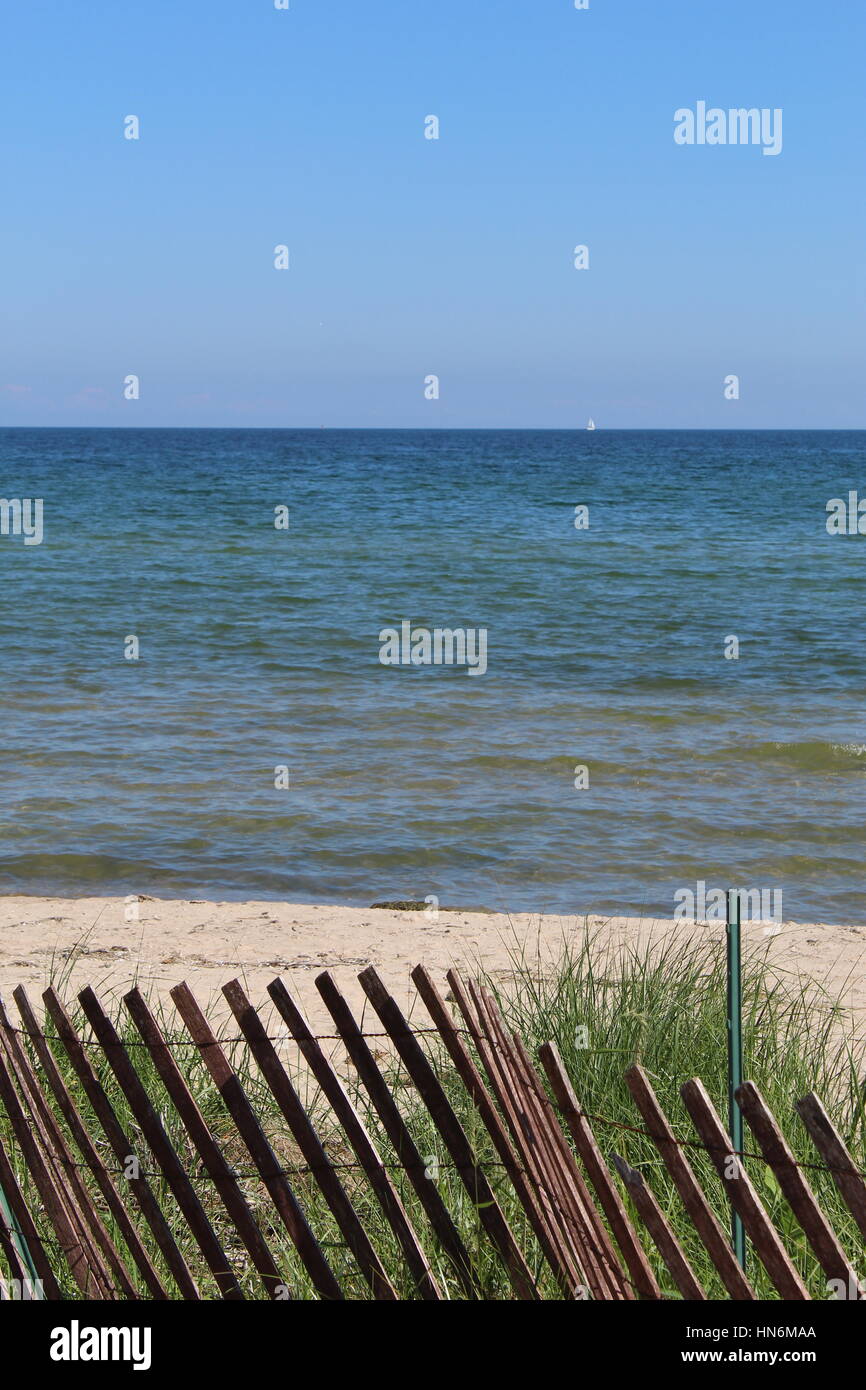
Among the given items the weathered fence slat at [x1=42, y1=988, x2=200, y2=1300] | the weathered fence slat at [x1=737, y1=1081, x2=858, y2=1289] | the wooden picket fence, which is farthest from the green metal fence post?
the weathered fence slat at [x1=42, y1=988, x2=200, y2=1300]

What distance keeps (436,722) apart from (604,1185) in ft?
30.1

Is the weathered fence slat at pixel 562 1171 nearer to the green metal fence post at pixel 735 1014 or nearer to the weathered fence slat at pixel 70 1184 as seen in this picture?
the green metal fence post at pixel 735 1014

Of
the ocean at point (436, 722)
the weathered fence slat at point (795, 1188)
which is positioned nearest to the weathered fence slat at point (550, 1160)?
the weathered fence slat at point (795, 1188)

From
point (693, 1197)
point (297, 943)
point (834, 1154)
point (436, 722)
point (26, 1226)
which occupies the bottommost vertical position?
point (297, 943)

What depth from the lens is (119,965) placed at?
19.7ft

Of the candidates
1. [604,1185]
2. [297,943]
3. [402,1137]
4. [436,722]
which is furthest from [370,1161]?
[436,722]

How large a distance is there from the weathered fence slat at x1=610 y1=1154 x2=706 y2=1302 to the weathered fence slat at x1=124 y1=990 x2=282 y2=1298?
820mm

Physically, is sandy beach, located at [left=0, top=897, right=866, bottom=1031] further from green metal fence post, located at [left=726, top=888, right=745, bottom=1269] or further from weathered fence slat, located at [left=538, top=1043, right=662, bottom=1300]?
weathered fence slat, located at [left=538, top=1043, right=662, bottom=1300]

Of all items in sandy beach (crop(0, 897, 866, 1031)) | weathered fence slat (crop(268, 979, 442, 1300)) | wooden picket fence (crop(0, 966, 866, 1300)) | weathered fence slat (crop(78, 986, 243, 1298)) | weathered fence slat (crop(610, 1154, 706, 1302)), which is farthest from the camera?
sandy beach (crop(0, 897, 866, 1031))

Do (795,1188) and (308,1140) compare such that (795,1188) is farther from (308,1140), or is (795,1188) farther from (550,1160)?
(308,1140)

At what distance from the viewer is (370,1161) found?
249 centimetres

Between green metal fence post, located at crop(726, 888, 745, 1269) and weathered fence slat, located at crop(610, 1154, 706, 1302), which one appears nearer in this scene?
weathered fence slat, located at crop(610, 1154, 706, 1302)

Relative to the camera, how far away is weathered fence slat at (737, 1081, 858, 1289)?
1.91 metres
